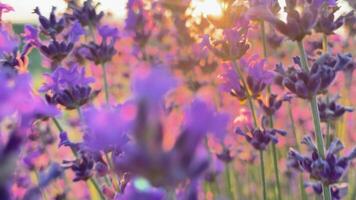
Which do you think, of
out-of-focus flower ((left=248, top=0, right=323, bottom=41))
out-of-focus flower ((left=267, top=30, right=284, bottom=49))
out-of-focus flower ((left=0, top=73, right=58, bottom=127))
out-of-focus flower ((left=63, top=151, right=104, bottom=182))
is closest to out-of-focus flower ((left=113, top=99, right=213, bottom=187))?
out-of-focus flower ((left=0, top=73, right=58, bottom=127))

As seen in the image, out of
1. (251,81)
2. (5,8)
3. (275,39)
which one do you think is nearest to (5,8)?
(5,8)

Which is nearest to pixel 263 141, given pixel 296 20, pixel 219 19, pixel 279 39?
pixel 219 19

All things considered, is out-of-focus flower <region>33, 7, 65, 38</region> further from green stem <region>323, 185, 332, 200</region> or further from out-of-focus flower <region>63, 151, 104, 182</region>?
green stem <region>323, 185, 332, 200</region>

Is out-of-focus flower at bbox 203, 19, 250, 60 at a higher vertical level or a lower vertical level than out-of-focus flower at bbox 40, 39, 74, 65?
lower

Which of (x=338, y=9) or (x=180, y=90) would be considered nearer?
(x=338, y=9)

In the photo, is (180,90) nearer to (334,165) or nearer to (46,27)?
(46,27)

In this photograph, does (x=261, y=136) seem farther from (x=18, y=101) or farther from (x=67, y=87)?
(x=18, y=101)
